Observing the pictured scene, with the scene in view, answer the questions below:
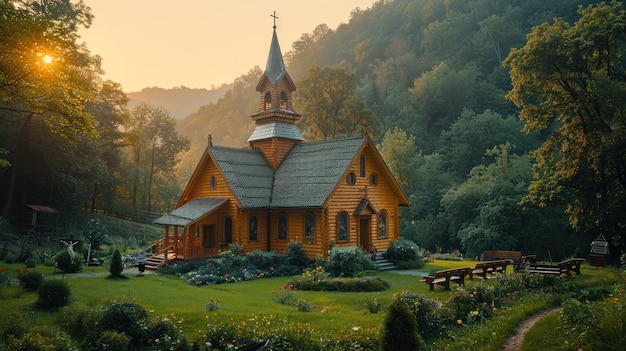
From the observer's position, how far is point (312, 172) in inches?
1085

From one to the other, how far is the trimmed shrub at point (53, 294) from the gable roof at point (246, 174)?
12358 mm

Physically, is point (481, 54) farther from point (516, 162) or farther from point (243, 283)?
point (243, 283)

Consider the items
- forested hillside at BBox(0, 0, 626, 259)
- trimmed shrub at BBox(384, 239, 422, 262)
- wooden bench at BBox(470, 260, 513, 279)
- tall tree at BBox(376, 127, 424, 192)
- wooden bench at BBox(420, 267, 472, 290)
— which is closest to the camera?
wooden bench at BBox(420, 267, 472, 290)

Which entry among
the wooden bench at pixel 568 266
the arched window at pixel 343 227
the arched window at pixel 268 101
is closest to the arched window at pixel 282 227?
the arched window at pixel 343 227

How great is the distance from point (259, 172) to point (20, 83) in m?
14.9

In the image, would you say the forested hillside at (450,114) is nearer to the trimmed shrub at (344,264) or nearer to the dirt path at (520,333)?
the trimmed shrub at (344,264)

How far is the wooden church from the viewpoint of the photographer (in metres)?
25.5

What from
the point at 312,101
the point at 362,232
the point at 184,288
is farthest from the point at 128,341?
the point at 312,101

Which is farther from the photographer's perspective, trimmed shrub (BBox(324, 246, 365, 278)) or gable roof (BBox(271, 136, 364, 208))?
gable roof (BBox(271, 136, 364, 208))

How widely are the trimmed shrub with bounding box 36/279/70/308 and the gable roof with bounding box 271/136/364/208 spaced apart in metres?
13.4

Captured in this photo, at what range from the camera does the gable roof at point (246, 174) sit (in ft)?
85.8

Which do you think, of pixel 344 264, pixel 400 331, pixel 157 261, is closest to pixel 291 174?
pixel 344 264

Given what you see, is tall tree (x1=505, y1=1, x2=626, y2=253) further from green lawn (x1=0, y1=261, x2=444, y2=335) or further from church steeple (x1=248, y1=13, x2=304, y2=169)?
church steeple (x1=248, y1=13, x2=304, y2=169)

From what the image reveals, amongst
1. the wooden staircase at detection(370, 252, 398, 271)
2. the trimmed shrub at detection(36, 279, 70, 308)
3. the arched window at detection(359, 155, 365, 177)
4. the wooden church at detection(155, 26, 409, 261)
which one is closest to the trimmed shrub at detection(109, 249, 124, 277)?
the wooden church at detection(155, 26, 409, 261)
